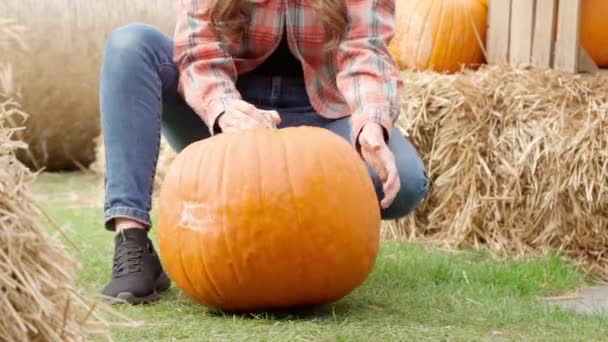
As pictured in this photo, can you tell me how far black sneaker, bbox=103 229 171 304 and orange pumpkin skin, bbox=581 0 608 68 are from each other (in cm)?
189

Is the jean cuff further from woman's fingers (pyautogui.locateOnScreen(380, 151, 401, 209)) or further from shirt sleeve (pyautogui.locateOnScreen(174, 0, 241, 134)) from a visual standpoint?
woman's fingers (pyautogui.locateOnScreen(380, 151, 401, 209))

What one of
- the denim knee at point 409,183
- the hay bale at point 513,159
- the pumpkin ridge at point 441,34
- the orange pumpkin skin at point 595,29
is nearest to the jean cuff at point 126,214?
the denim knee at point 409,183

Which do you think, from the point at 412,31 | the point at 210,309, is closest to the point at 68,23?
the point at 412,31

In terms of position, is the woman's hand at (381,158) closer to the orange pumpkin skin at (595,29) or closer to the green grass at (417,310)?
the green grass at (417,310)

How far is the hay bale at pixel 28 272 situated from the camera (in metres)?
1.15

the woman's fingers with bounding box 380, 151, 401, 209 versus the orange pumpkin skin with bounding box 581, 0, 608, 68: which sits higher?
the orange pumpkin skin with bounding box 581, 0, 608, 68

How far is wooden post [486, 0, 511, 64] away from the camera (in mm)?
3596

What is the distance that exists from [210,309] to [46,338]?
39.9 inches

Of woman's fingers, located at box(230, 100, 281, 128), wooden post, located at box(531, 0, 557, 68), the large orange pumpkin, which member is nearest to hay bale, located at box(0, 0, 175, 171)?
the large orange pumpkin

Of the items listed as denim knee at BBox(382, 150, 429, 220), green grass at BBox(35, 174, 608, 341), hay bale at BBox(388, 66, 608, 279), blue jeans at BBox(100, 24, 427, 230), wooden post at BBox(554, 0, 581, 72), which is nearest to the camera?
green grass at BBox(35, 174, 608, 341)

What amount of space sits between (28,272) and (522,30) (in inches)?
105

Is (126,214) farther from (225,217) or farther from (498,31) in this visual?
(498,31)

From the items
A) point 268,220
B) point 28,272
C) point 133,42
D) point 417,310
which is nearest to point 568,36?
point 417,310

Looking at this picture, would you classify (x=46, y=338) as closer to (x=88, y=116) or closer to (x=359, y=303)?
(x=359, y=303)
